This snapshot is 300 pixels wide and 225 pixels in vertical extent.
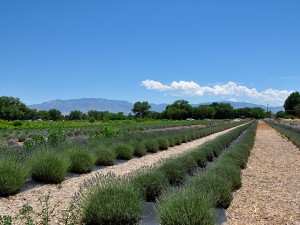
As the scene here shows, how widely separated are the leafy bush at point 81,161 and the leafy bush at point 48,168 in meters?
1.53

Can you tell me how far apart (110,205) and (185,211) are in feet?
4.02

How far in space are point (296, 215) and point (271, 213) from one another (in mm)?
488

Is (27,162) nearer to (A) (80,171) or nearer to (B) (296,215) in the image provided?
(A) (80,171)

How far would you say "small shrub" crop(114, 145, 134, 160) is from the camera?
50.2 feet

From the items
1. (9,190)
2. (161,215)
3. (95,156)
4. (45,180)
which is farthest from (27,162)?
(161,215)

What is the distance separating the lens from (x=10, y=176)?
26.2 feet

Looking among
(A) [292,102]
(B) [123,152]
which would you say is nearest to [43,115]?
(A) [292,102]

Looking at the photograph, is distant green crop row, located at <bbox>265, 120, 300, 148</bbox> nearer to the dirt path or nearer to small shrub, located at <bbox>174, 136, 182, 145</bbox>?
small shrub, located at <bbox>174, 136, 182, 145</bbox>

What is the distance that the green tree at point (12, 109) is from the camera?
10906 cm

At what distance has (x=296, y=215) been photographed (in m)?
7.43

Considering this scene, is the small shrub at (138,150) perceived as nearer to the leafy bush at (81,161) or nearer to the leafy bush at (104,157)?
the leafy bush at (104,157)

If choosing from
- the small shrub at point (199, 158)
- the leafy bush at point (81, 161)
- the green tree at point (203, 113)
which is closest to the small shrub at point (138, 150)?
the small shrub at point (199, 158)

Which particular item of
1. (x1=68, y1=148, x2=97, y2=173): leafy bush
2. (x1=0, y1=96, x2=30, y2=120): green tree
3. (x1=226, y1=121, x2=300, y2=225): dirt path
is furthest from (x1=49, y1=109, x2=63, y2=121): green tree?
(x1=68, y1=148, x2=97, y2=173): leafy bush

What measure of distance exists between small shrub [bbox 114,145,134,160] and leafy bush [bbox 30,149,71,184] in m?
5.60
